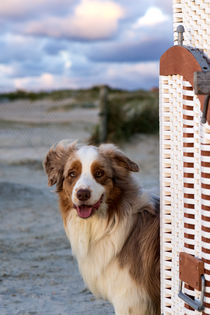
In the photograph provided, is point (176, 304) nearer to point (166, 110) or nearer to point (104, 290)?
point (104, 290)

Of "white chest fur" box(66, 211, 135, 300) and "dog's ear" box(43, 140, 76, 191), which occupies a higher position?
"dog's ear" box(43, 140, 76, 191)

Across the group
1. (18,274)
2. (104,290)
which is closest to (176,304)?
(104,290)

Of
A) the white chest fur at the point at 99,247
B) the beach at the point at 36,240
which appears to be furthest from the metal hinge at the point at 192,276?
the beach at the point at 36,240

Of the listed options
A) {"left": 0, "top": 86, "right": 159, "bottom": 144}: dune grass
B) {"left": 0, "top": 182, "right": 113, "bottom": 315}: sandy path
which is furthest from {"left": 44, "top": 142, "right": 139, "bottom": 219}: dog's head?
{"left": 0, "top": 86, "right": 159, "bottom": 144}: dune grass

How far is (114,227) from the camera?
3.68 metres

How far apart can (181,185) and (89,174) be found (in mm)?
684

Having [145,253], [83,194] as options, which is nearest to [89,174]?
[83,194]

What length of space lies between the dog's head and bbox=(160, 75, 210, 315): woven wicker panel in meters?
0.42

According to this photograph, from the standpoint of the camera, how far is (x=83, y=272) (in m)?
3.91

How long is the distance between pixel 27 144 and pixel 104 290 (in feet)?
42.7

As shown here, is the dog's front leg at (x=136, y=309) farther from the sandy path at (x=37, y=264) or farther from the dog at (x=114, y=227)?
the sandy path at (x=37, y=264)

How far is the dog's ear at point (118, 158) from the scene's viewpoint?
373 centimetres

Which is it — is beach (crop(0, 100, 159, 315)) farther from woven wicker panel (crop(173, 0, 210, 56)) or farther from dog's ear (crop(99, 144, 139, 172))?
woven wicker panel (crop(173, 0, 210, 56))

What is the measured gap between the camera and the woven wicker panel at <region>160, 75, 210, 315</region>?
2.95 meters
